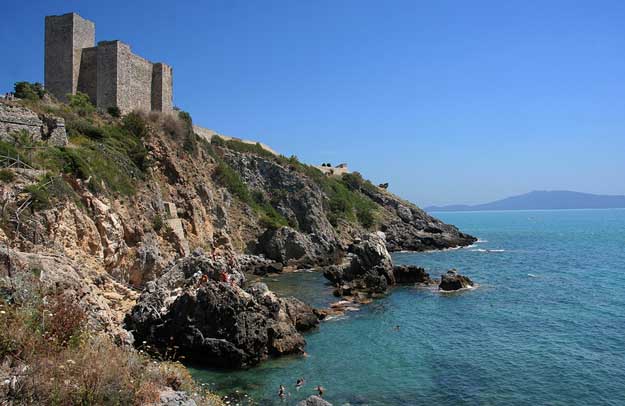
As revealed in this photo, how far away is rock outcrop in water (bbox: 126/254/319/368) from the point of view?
57.8 feet

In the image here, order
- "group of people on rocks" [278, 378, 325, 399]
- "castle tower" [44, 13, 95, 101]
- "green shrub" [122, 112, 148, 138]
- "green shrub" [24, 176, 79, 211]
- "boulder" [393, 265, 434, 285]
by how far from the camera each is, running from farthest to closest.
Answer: "boulder" [393, 265, 434, 285], "green shrub" [122, 112, 148, 138], "castle tower" [44, 13, 95, 101], "green shrub" [24, 176, 79, 211], "group of people on rocks" [278, 378, 325, 399]

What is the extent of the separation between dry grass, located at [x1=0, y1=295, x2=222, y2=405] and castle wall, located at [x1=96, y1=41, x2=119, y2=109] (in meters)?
31.1

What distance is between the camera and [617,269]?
4362 centimetres

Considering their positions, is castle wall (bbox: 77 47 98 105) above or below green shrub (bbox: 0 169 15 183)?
above

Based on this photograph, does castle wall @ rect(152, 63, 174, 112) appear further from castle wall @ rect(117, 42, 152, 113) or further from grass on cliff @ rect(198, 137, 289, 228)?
grass on cliff @ rect(198, 137, 289, 228)

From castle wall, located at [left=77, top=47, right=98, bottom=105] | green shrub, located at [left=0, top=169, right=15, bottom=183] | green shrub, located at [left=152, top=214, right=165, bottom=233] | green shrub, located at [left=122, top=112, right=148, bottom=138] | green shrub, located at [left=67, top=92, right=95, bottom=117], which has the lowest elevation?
green shrub, located at [left=152, top=214, right=165, bottom=233]

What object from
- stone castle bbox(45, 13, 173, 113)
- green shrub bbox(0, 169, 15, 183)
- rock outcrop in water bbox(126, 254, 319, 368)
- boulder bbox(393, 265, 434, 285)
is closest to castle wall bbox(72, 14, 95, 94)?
stone castle bbox(45, 13, 173, 113)

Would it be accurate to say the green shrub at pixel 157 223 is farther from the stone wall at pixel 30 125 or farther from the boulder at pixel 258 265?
the boulder at pixel 258 265

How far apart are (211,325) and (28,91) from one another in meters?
21.0

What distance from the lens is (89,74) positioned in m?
34.3

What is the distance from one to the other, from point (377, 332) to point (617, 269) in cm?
3245

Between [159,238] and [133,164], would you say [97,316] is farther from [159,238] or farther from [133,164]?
[133,164]

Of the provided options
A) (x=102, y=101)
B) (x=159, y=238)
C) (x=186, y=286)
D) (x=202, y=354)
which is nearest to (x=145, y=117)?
(x=102, y=101)

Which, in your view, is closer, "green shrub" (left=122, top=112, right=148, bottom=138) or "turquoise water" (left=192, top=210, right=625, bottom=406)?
"turquoise water" (left=192, top=210, right=625, bottom=406)
